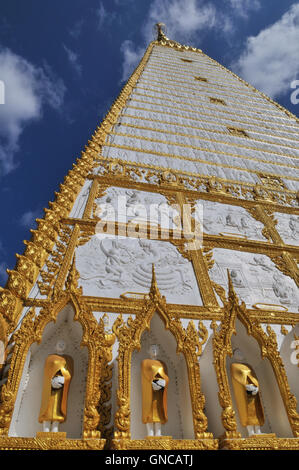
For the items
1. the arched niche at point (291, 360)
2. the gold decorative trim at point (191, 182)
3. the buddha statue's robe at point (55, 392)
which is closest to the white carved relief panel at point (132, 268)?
the buddha statue's robe at point (55, 392)

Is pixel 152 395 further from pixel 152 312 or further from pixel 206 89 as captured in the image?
pixel 206 89

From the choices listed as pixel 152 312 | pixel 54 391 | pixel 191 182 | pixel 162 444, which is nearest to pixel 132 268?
pixel 152 312

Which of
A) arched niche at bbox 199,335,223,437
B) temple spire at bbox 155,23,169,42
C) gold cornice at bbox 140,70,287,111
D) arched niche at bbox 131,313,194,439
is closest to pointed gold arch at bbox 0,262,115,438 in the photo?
arched niche at bbox 131,313,194,439

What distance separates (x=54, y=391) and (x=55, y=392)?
1 centimetres

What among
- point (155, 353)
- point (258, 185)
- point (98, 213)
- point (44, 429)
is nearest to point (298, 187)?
point (258, 185)

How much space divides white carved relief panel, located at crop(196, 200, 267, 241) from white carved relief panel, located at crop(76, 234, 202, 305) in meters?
1.31

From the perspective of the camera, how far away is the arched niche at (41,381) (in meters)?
2.86

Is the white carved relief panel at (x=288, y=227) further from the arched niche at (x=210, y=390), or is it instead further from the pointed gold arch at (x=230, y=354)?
the arched niche at (x=210, y=390)

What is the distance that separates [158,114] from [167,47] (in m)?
20.5

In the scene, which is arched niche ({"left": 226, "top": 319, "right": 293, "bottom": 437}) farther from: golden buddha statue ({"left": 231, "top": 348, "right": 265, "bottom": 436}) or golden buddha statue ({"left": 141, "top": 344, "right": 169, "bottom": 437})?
golden buddha statue ({"left": 141, "top": 344, "right": 169, "bottom": 437})

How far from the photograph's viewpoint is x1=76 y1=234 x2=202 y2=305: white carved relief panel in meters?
4.30

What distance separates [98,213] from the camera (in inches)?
221

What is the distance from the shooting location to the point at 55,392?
9.55ft

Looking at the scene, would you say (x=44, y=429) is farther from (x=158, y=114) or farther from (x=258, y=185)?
(x=158, y=114)
